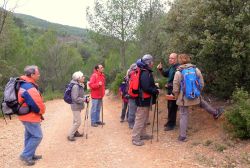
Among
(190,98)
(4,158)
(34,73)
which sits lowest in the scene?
(4,158)

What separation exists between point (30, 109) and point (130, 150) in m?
2.44

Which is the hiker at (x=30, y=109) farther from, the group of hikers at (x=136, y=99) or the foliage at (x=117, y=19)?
the foliage at (x=117, y=19)

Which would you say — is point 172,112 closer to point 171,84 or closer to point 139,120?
point 171,84

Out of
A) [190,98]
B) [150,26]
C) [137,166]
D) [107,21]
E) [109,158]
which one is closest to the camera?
[137,166]

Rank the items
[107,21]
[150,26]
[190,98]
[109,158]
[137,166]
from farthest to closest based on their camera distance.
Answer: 1. [107,21]
2. [150,26]
3. [190,98]
4. [109,158]
5. [137,166]

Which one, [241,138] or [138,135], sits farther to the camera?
[138,135]

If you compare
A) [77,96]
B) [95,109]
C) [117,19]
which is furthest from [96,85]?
[117,19]

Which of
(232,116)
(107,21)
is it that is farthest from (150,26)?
(232,116)

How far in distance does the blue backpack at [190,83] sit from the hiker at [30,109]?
3.22 metres

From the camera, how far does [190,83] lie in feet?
26.8

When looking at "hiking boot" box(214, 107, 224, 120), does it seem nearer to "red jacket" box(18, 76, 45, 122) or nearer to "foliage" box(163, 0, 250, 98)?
"foliage" box(163, 0, 250, 98)

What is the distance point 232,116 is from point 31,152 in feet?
14.2

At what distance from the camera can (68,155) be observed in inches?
311

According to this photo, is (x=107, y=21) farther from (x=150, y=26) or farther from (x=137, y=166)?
(x=137, y=166)
